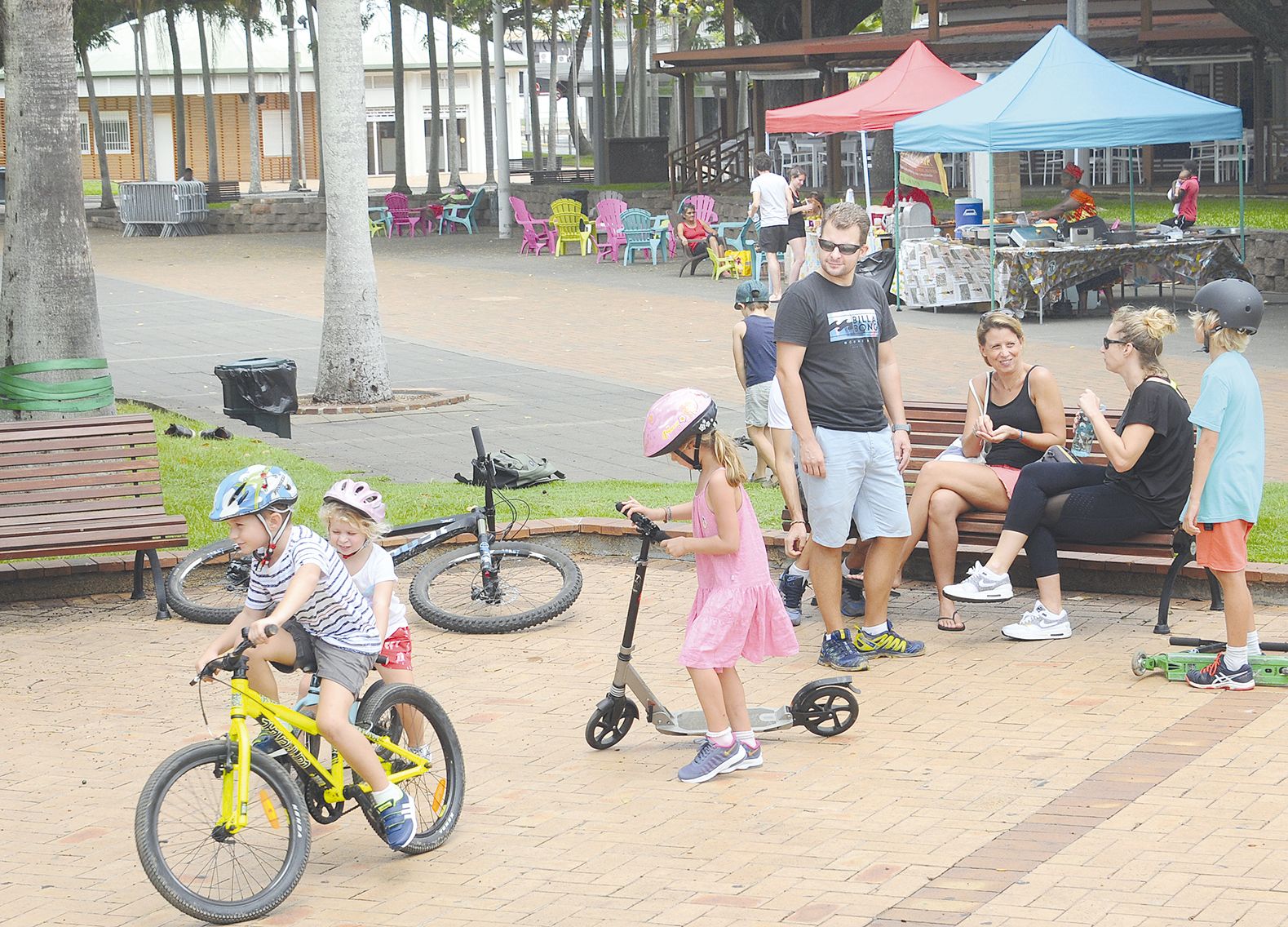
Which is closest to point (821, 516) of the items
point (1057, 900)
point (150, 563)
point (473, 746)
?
point (473, 746)

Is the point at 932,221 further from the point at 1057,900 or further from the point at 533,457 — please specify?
the point at 1057,900

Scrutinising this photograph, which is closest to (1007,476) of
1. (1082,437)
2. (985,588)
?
(1082,437)

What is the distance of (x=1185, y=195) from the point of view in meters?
21.8

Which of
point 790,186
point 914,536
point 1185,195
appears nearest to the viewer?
point 914,536

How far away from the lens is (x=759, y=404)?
871 centimetres

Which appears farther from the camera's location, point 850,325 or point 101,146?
point 101,146

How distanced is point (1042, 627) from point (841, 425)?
1289 mm

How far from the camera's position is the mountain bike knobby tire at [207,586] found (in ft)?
25.5

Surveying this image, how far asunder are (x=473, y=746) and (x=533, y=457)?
5023 millimetres

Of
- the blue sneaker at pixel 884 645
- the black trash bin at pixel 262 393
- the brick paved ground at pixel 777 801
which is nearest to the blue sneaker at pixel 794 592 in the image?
the brick paved ground at pixel 777 801

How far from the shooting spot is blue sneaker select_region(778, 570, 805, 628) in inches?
298

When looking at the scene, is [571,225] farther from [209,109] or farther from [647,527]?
[647,527]

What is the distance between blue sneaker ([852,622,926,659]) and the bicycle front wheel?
9.55 ft

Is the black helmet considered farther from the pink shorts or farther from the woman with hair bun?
the pink shorts
